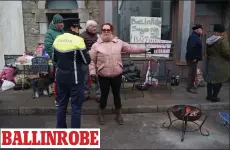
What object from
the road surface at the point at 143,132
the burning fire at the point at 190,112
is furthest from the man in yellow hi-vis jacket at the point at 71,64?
the burning fire at the point at 190,112

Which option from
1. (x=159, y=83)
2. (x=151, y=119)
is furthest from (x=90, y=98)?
(x=159, y=83)

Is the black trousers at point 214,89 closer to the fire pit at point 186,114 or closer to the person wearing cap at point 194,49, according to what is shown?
the person wearing cap at point 194,49

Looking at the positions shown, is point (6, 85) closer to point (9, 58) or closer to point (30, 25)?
point (9, 58)

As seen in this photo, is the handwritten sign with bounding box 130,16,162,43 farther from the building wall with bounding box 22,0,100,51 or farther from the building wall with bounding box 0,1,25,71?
the building wall with bounding box 0,1,25,71

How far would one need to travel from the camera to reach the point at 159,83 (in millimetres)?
6781

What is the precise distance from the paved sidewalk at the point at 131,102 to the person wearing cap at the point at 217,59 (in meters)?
0.49

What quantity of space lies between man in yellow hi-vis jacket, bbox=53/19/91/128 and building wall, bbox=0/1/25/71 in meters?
3.95

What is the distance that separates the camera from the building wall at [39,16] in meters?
7.12

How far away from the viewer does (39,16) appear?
282 inches

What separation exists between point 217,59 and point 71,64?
3.53m

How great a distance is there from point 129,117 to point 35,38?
4.02 meters

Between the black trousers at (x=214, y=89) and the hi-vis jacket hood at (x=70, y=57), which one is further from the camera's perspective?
the black trousers at (x=214, y=89)

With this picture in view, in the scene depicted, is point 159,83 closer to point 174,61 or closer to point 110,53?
point 174,61

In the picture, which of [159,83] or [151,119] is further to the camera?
[159,83]
